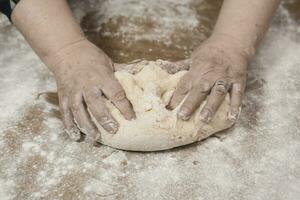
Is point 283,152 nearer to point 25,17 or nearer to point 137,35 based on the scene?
point 137,35

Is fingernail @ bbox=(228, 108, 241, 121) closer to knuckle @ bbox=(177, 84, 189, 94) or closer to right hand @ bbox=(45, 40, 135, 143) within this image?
knuckle @ bbox=(177, 84, 189, 94)

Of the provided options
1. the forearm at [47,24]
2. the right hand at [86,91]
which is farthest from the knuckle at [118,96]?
the forearm at [47,24]

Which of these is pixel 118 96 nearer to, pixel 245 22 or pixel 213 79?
pixel 213 79

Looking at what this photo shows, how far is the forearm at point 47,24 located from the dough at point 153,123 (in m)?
0.21

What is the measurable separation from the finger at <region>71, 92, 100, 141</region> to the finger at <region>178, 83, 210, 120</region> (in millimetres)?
Answer: 246

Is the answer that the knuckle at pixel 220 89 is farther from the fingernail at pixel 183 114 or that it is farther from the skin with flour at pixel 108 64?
the fingernail at pixel 183 114

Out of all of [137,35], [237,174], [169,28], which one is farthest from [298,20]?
[237,174]

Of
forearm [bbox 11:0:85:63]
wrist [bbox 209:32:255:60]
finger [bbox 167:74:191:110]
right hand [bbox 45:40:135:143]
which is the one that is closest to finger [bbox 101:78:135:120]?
right hand [bbox 45:40:135:143]

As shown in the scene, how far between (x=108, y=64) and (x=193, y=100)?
Result: 286mm

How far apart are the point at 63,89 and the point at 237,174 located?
0.56 meters

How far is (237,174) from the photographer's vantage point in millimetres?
1155

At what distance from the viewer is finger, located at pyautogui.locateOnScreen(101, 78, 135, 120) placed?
1154 millimetres

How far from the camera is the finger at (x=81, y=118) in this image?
1165 mm

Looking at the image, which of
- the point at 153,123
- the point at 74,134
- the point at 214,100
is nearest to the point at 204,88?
the point at 214,100
